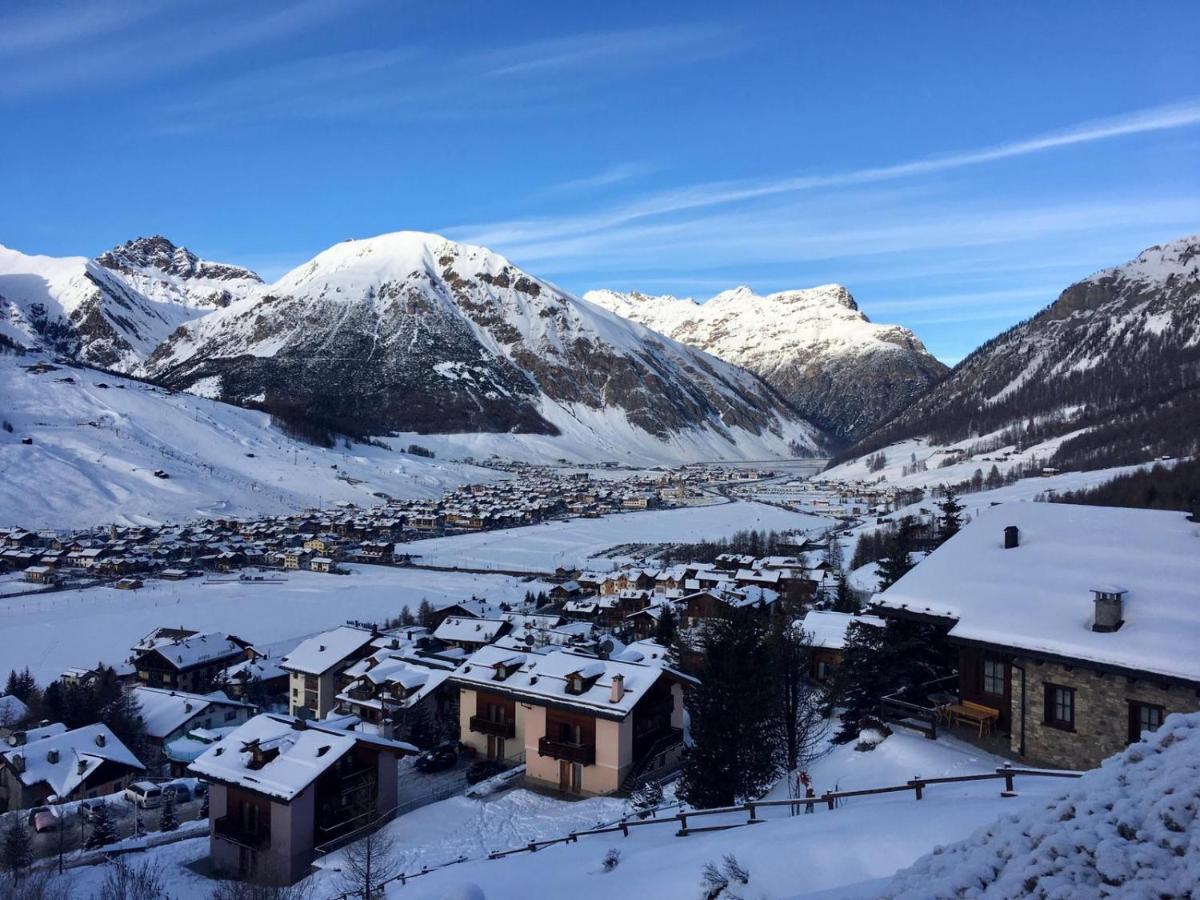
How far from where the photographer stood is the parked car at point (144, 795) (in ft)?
81.9

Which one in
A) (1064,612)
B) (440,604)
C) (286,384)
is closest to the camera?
(1064,612)

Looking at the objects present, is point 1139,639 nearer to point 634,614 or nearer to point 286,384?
point 634,614

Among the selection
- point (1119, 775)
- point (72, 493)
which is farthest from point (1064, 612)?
point (72, 493)

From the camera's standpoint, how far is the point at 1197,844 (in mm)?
3684

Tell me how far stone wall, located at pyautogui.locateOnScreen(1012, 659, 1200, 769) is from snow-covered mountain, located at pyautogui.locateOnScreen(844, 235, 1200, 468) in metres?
98.4

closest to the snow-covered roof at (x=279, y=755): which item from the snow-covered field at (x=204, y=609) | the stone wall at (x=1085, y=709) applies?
the stone wall at (x=1085, y=709)

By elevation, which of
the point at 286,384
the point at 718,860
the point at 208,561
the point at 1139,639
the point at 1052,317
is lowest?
the point at 208,561

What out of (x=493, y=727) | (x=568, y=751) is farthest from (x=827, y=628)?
(x=493, y=727)

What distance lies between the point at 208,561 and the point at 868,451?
134593 millimetres

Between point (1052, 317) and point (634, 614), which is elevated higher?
point (1052, 317)

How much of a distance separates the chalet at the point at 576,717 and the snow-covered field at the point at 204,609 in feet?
82.0

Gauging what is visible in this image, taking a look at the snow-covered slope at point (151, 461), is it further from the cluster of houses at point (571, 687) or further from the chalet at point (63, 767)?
the chalet at point (63, 767)

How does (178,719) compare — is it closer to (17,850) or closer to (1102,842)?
(17,850)

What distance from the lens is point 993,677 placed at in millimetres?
12234
